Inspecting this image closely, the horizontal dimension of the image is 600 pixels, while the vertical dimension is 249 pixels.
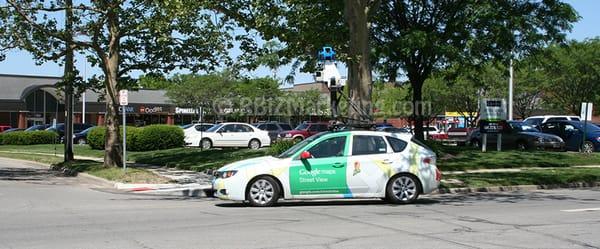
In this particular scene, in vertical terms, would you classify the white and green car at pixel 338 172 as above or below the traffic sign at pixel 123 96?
below

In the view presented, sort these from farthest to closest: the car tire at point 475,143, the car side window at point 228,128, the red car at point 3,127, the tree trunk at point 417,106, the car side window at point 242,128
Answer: the red car at point 3,127, the car side window at point 242,128, the car side window at point 228,128, the car tire at point 475,143, the tree trunk at point 417,106

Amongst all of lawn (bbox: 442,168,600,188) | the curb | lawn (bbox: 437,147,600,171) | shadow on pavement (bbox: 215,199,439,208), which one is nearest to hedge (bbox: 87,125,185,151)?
lawn (bbox: 437,147,600,171)

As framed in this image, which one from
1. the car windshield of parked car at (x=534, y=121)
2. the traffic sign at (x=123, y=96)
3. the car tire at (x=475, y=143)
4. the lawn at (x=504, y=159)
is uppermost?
the traffic sign at (x=123, y=96)

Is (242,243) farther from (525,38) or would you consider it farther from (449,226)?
(525,38)

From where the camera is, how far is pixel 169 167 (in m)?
24.3

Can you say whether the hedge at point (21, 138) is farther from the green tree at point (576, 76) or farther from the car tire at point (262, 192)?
the green tree at point (576, 76)

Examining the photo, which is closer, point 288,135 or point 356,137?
point 356,137

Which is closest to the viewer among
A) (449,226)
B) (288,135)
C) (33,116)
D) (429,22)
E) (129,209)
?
(449,226)

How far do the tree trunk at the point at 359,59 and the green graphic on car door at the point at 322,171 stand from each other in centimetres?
550

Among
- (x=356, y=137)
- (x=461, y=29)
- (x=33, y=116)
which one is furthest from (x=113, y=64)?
(x=33, y=116)

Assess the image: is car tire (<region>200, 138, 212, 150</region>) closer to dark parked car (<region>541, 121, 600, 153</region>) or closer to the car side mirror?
dark parked car (<region>541, 121, 600, 153</region>)

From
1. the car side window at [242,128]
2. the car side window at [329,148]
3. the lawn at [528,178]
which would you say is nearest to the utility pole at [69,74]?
the car side window at [329,148]

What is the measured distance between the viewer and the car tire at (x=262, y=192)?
41.8ft

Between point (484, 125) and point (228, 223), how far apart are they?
63.0 feet
